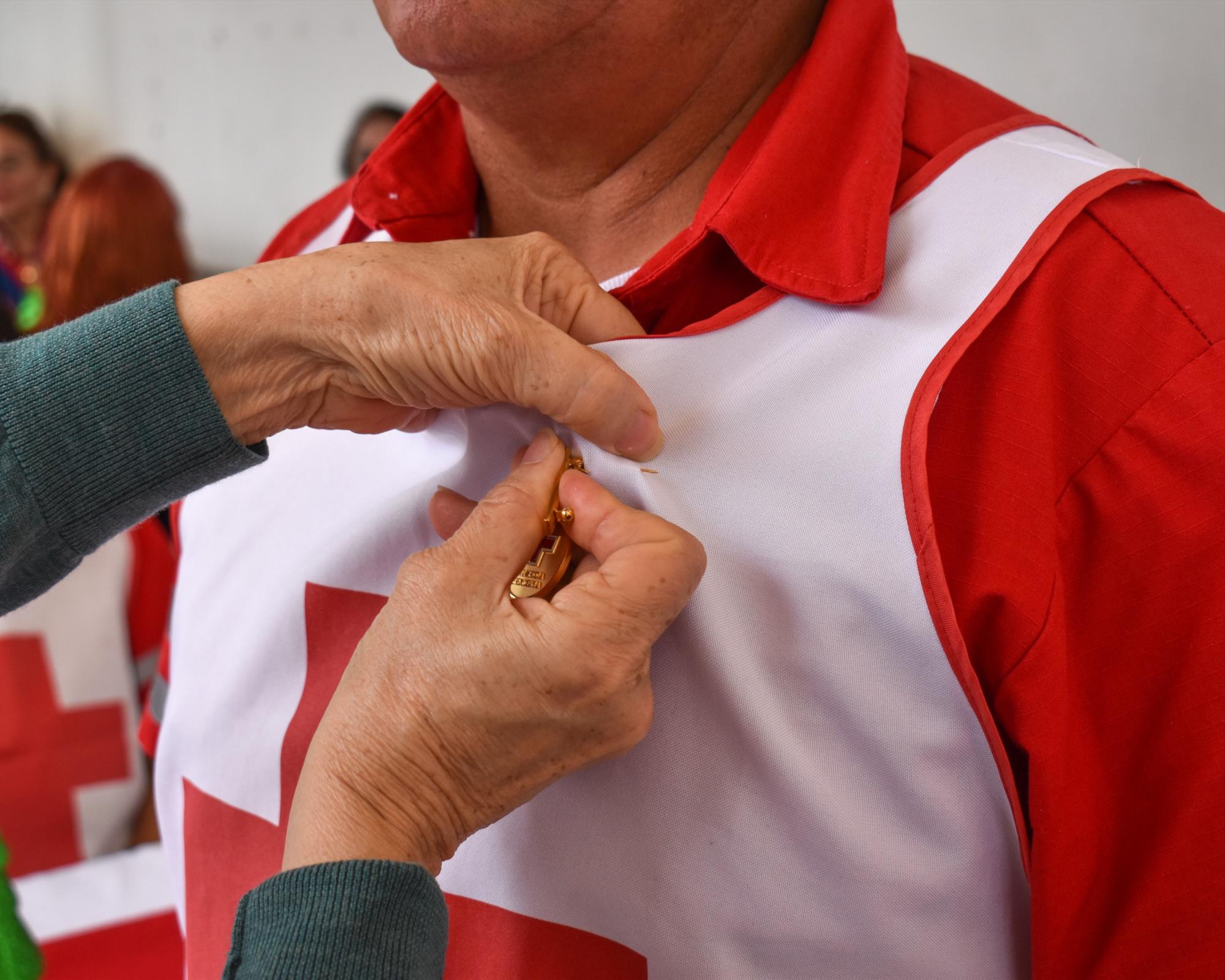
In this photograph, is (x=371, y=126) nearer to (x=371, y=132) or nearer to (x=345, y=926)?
(x=371, y=132)

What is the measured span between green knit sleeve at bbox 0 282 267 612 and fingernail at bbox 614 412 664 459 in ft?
0.93

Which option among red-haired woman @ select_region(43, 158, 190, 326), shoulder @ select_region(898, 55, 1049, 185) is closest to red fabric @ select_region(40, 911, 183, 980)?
shoulder @ select_region(898, 55, 1049, 185)

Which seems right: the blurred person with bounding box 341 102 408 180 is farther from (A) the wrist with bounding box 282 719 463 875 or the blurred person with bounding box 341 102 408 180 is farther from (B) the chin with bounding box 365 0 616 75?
(A) the wrist with bounding box 282 719 463 875

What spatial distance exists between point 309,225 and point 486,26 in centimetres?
48

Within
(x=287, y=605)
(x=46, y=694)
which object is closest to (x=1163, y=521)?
(x=287, y=605)

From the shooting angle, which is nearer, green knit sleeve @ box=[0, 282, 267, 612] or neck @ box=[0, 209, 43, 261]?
green knit sleeve @ box=[0, 282, 267, 612]

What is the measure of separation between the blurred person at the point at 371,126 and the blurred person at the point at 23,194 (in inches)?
54.0

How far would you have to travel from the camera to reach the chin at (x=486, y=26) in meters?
0.69

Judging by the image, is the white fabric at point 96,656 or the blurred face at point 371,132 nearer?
the white fabric at point 96,656

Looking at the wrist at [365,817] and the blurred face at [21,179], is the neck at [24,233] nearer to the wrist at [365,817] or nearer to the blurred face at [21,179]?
the blurred face at [21,179]

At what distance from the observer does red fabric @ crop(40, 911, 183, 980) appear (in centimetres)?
119

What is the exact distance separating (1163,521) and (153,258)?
221cm

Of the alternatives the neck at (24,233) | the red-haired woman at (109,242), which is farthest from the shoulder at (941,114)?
the neck at (24,233)

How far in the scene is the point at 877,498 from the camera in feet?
1.98
